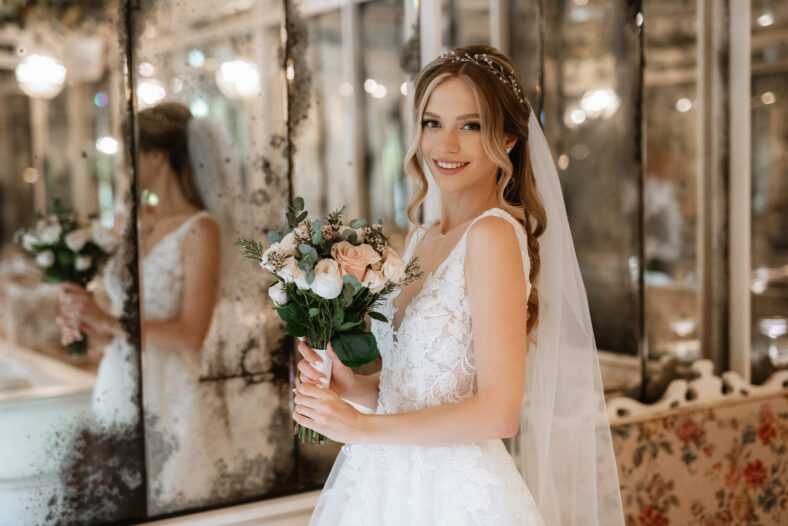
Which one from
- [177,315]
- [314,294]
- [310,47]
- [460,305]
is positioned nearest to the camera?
[314,294]

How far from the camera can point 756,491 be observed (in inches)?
118

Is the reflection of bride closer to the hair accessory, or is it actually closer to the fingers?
the fingers

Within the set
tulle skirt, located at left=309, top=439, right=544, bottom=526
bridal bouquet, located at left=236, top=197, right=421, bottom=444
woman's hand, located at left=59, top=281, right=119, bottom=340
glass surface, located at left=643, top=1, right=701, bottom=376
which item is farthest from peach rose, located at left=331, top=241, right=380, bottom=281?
glass surface, located at left=643, top=1, right=701, bottom=376

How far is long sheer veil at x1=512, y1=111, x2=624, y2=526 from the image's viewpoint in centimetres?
179

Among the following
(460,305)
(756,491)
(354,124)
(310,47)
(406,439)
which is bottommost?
(756,491)

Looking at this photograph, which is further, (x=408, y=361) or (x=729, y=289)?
(x=729, y=289)

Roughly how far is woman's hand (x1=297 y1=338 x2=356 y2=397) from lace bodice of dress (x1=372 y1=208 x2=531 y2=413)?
0.45ft

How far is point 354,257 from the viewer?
4.81ft

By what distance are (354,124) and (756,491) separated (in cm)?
234

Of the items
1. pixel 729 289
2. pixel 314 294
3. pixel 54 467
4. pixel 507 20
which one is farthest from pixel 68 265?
pixel 729 289

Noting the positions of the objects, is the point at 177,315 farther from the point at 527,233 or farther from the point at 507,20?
the point at 507,20

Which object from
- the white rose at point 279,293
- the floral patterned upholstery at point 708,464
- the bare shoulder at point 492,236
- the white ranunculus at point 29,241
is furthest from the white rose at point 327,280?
the floral patterned upholstery at point 708,464

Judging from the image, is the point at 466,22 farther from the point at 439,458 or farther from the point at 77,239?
the point at 439,458

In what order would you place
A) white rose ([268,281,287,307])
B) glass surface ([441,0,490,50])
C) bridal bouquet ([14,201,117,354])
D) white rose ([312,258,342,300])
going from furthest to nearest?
glass surface ([441,0,490,50])
bridal bouquet ([14,201,117,354])
white rose ([268,281,287,307])
white rose ([312,258,342,300])
